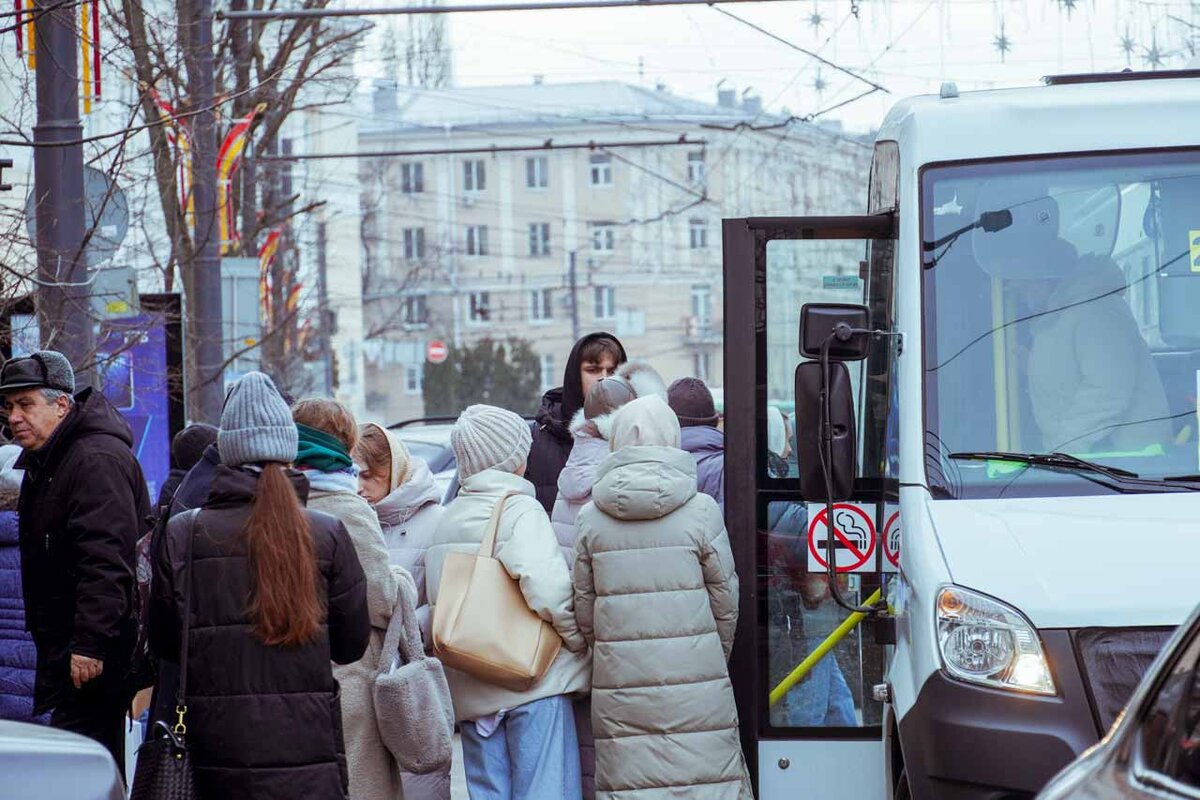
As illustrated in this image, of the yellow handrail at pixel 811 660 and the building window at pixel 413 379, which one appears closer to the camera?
the yellow handrail at pixel 811 660

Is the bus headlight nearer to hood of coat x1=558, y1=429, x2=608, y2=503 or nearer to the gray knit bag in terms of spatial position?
the gray knit bag

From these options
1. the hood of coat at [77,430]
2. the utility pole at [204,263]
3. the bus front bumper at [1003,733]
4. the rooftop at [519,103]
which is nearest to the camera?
the bus front bumper at [1003,733]

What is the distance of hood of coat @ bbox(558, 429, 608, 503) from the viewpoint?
721 centimetres

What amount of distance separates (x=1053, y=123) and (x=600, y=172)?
3373 inches

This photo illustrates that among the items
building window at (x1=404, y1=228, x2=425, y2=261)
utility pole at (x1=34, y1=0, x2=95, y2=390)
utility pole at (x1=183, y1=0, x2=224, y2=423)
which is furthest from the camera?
building window at (x1=404, y1=228, x2=425, y2=261)

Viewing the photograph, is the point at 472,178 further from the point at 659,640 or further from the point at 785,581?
the point at 659,640

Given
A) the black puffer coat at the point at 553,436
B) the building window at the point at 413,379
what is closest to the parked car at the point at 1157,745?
the black puffer coat at the point at 553,436

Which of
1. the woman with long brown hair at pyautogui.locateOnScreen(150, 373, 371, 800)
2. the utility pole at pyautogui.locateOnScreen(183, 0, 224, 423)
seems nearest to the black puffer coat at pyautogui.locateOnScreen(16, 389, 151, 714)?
the woman with long brown hair at pyautogui.locateOnScreen(150, 373, 371, 800)

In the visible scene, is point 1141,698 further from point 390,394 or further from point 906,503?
point 390,394

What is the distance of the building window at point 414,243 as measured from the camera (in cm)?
9276

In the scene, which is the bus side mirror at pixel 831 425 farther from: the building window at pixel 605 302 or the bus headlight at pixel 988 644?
the building window at pixel 605 302

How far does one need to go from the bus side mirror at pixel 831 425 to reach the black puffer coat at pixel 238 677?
153 cm

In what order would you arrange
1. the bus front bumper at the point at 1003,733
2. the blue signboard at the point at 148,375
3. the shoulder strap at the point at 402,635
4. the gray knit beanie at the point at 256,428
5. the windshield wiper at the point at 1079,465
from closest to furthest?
the bus front bumper at the point at 1003,733, the gray knit beanie at the point at 256,428, the windshield wiper at the point at 1079,465, the shoulder strap at the point at 402,635, the blue signboard at the point at 148,375

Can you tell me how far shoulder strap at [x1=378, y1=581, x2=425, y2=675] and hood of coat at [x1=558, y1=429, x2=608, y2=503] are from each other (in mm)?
1268
